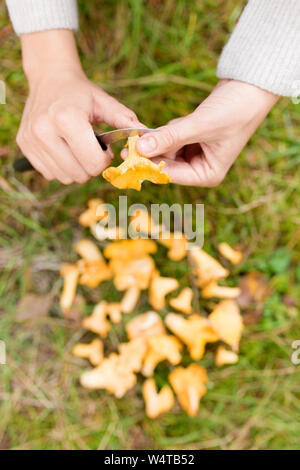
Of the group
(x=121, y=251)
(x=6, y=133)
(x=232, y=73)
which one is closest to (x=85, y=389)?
(x=121, y=251)

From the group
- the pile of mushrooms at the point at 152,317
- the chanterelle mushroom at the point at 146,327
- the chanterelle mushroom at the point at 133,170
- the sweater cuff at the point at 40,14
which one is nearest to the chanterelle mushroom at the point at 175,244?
the pile of mushrooms at the point at 152,317

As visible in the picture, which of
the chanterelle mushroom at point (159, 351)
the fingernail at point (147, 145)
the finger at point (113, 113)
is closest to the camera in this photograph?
the fingernail at point (147, 145)

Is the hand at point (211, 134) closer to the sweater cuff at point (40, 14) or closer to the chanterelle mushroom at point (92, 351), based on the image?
the sweater cuff at point (40, 14)

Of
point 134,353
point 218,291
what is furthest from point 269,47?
point 134,353

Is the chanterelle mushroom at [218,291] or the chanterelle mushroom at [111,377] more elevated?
the chanterelle mushroom at [218,291]

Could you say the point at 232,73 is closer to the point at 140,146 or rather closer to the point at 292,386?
the point at 140,146

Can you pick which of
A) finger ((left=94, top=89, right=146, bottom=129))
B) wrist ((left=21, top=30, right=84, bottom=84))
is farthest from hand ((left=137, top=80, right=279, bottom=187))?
wrist ((left=21, top=30, right=84, bottom=84))
